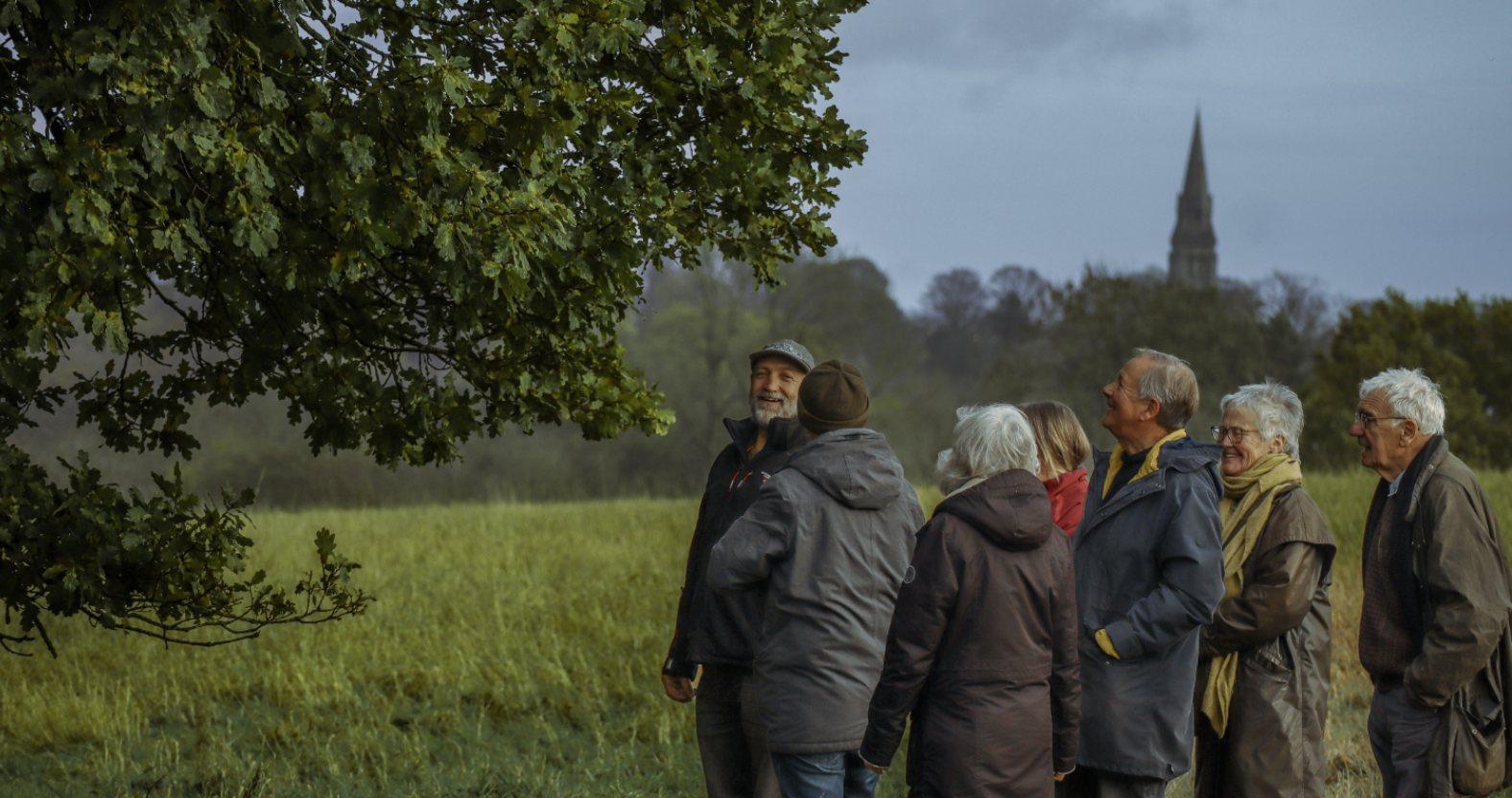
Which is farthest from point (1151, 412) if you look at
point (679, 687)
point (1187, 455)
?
point (679, 687)

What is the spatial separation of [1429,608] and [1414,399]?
0.78 m

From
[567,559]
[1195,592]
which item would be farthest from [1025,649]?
[567,559]

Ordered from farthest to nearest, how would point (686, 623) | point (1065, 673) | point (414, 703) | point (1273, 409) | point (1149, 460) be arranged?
point (414, 703) < point (686, 623) < point (1273, 409) < point (1149, 460) < point (1065, 673)

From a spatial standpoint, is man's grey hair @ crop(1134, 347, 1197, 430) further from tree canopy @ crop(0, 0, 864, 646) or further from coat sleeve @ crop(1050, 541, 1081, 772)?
tree canopy @ crop(0, 0, 864, 646)

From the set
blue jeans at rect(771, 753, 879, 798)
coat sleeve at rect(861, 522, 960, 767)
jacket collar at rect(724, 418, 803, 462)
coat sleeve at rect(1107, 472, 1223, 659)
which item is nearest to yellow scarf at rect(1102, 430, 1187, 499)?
coat sleeve at rect(1107, 472, 1223, 659)

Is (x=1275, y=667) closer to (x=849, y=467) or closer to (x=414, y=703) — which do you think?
(x=849, y=467)

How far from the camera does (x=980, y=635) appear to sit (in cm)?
446

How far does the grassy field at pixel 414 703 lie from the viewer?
8.67 metres

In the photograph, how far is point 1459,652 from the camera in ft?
16.9

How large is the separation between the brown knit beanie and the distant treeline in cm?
2937

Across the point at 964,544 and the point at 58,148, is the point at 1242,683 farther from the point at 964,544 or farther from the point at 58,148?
the point at 58,148

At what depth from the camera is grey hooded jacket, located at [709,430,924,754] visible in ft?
15.4

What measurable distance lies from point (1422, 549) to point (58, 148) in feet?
16.8

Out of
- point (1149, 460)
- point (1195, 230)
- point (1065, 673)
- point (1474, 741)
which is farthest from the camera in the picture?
point (1195, 230)
